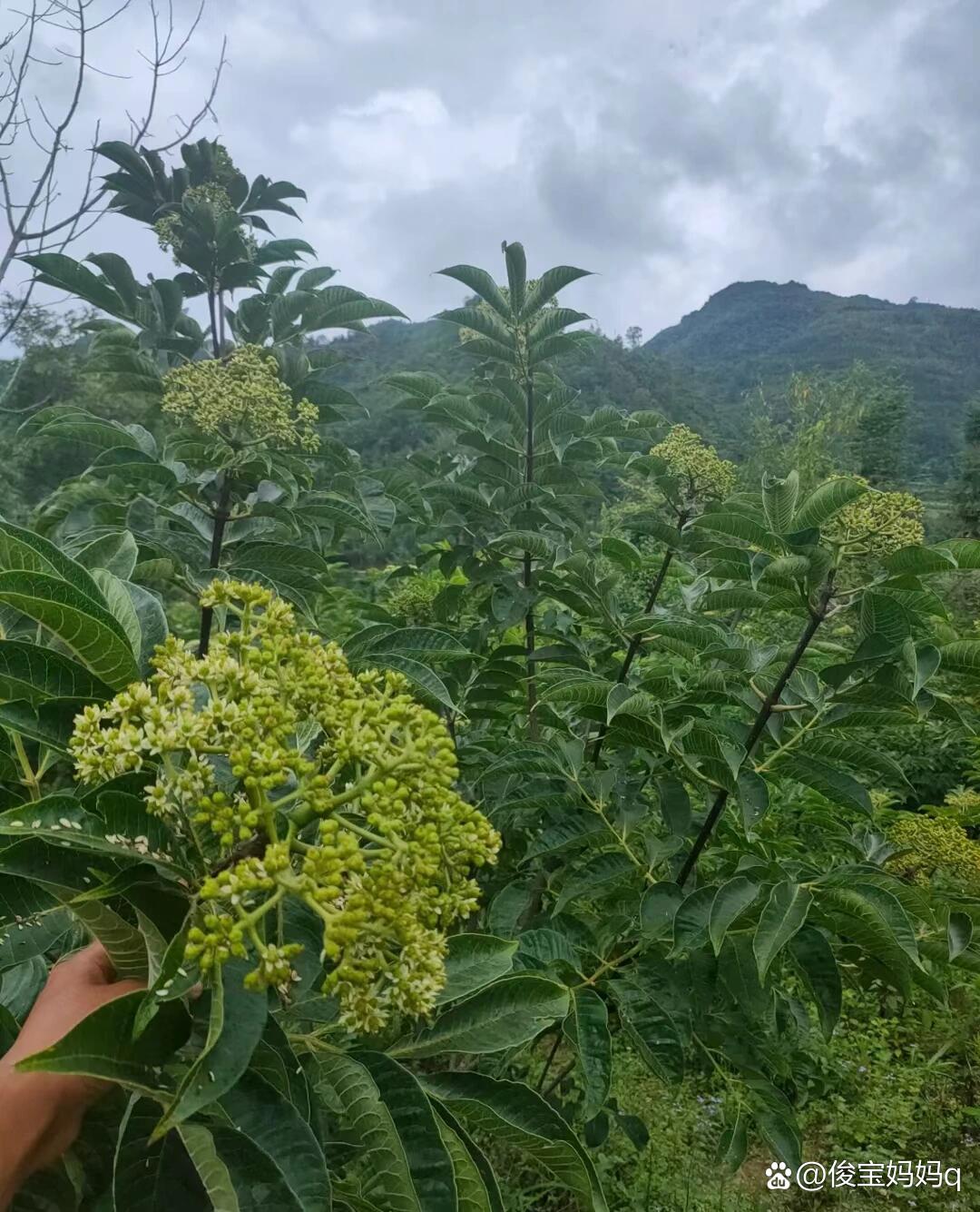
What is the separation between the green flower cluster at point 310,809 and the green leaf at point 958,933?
1.21 m

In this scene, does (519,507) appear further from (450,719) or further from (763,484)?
(763,484)

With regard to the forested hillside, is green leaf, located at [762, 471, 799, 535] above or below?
below

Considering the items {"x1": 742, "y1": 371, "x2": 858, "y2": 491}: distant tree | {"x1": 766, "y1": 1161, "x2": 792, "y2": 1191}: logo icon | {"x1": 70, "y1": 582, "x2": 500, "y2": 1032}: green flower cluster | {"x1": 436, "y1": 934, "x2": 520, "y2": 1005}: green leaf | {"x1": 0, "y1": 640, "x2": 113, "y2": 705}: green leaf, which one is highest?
{"x1": 742, "y1": 371, "x2": 858, "y2": 491}: distant tree

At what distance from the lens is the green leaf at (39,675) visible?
1024mm

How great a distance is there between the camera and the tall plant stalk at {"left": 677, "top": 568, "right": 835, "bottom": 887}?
173 centimetres

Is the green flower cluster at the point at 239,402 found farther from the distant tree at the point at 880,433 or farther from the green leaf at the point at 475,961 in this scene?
the distant tree at the point at 880,433

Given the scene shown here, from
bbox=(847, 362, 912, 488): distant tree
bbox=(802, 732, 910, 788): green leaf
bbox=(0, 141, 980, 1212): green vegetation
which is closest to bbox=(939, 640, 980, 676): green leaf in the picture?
bbox=(0, 141, 980, 1212): green vegetation

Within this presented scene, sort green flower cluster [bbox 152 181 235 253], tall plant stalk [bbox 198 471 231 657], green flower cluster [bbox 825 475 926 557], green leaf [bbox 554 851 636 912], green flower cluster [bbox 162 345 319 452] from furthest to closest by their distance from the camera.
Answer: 1. green flower cluster [bbox 152 181 235 253]
2. tall plant stalk [bbox 198 471 231 657]
3. green flower cluster [bbox 162 345 319 452]
4. green leaf [bbox 554 851 636 912]
5. green flower cluster [bbox 825 475 926 557]

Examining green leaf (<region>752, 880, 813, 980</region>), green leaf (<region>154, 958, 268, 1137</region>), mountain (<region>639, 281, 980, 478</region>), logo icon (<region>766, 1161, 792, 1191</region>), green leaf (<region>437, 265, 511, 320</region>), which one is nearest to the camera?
green leaf (<region>154, 958, 268, 1137</region>)

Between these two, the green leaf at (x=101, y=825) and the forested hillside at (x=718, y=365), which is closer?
the green leaf at (x=101, y=825)

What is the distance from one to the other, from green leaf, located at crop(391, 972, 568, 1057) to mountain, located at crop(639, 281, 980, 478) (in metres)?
36.5

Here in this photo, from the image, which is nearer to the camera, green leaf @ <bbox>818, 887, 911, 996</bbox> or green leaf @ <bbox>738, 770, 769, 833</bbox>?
green leaf @ <bbox>818, 887, 911, 996</bbox>

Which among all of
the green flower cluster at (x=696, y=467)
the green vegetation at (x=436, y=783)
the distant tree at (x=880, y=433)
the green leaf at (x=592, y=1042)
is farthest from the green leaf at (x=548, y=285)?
the distant tree at (x=880, y=433)

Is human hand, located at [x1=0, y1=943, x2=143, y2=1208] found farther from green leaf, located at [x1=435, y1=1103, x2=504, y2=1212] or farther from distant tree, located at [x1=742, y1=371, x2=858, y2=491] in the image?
distant tree, located at [x1=742, y1=371, x2=858, y2=491]
